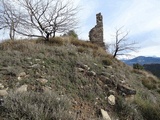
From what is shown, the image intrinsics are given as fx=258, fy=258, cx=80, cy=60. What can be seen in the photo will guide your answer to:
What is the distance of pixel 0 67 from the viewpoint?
326 inches

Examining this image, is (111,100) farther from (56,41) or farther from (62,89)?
(56,41)

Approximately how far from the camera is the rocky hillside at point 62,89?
5.71m

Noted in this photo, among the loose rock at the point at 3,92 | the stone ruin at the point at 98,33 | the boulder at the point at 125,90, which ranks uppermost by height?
the stone ruin at the point at 98,33

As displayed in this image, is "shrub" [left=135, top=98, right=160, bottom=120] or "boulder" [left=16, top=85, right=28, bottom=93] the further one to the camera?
"shrub" [left=135, top=98, right=160, bottom=120]

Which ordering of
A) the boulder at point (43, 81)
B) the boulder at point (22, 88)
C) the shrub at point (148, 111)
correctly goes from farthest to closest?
1. the shrub at point (148, 111)
2. the boulder at point (43, 81)
3. the boulder at point (22, 88)

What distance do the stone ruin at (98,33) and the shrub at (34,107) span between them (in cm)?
972

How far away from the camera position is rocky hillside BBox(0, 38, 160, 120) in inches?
225

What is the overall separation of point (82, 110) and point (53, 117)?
1834 millimetres

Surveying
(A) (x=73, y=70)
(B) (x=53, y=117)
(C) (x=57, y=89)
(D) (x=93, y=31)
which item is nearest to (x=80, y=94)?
(C) (x=57, y=89)

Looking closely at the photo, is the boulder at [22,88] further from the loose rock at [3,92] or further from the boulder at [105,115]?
the boulder at [105,115]

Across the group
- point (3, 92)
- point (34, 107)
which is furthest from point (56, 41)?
point (34, 107)

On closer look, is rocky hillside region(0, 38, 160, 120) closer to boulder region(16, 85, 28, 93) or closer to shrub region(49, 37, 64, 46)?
boulder region(16, 85, 28, 93)

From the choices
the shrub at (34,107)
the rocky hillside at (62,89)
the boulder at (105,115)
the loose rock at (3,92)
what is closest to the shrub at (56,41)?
the rocky hillside at (62,89)

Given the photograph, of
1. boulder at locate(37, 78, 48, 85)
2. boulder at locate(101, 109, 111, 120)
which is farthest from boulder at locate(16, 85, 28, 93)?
boulder at locate(101, 109, 111, 120)
